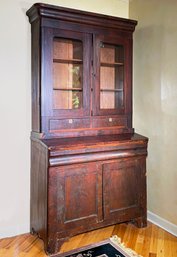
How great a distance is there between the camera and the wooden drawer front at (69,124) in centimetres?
251

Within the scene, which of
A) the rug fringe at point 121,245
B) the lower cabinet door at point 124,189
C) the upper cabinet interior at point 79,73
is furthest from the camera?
the lower cabinet door at point 124,189

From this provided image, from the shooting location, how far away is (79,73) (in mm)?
2676

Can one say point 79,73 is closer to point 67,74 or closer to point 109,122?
point 67,74

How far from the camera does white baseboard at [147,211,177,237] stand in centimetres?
265

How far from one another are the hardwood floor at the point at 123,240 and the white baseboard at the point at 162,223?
0.15ft

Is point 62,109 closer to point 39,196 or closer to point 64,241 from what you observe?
point 39,196

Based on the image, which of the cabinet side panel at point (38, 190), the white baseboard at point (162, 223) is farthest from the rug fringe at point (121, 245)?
the cabinet side panel at point (38, 190)

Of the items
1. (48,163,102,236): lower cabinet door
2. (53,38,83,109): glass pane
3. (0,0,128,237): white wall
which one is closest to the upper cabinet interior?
(53,38,83,109): glass pane

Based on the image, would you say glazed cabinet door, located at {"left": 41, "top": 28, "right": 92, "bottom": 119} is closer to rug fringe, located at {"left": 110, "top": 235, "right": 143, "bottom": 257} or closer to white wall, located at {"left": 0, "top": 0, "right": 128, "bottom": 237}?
white wall, located at {"left": 0, "top": 0, "right": 128, "bottom": 237}

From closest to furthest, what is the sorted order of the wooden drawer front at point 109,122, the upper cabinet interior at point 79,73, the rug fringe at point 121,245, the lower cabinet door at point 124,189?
the rug fringe at point 121,245, the upper cabinet interior at point 79,73, the lower cabinet door at point 124,189, the wooden drawer front at point 109,122

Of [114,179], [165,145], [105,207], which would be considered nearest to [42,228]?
[105,207]

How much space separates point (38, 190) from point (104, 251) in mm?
786

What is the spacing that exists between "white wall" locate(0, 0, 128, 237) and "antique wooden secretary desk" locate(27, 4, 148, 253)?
3.8 inches

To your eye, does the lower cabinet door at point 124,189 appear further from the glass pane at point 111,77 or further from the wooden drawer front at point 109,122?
the glass pane at point 111,77
